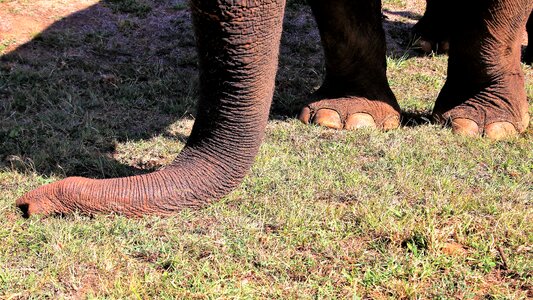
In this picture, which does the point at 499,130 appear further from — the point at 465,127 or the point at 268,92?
the point at 268,92

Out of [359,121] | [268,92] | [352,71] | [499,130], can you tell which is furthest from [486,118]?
[268,92]

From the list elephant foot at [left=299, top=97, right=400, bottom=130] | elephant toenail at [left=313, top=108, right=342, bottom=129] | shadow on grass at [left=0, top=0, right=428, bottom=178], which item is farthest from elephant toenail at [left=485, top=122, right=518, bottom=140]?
shadow on grass at [left=0, top=0, right=428, bottom=178]

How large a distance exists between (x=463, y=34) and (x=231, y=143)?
214 cm

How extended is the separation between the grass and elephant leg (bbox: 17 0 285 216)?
8 cm

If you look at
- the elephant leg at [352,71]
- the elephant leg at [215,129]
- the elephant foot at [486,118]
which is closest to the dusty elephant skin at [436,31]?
the elephant leg at [352,71]

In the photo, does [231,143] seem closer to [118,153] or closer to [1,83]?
[118,153]

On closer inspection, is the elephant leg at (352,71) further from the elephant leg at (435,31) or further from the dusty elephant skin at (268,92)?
the elephant leg at (435,31)

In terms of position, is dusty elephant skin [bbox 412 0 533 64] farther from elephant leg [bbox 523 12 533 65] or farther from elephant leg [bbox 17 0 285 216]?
elephant leg [bbox 17 0 285 216]

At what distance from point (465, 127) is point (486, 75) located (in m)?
0.36

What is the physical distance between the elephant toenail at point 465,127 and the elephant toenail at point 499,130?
74mm

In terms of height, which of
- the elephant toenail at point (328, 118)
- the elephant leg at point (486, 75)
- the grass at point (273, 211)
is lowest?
the grass at point (273, 211)

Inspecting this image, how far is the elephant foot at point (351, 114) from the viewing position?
170 inches

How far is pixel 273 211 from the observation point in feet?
9.55

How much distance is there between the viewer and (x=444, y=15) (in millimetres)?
6238
